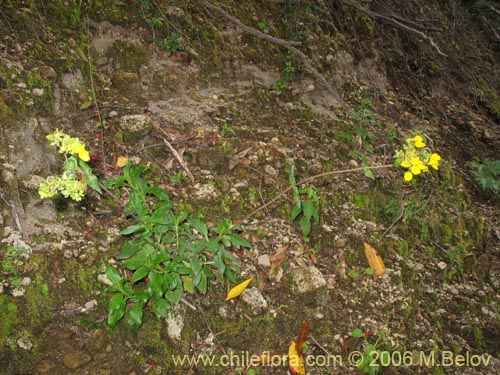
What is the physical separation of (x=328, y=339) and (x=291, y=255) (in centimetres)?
59

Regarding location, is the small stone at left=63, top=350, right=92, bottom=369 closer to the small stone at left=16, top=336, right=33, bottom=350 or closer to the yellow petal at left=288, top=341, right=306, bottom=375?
the small stone at left=16, top=336, right=33, bottom=350

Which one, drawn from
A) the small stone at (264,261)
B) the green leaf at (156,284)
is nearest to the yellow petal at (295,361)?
the small stone at (264,261)

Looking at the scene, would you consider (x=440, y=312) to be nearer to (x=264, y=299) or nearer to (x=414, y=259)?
(x=414, y=259)

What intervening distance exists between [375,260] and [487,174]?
6.77 feet

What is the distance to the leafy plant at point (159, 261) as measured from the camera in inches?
79.4

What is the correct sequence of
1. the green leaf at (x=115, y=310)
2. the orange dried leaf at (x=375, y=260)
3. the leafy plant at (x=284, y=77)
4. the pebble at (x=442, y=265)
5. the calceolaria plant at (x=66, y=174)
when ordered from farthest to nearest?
the leafy plant at (x=284, y=77), the pebble at (x=442, y=265), the orange dried leaf at (x=375, y=260), the green leaf at (x=115, y=310), the calceolaria plant at (x=66, y=174)

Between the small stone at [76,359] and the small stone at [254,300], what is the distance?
914 mm

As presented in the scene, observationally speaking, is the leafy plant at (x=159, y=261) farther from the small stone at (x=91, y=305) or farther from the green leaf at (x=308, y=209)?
the green leaf at (x=308, y=209)

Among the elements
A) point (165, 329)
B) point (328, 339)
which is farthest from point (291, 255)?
point (165, 329)

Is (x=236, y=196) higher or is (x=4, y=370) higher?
(x=236, y=196)

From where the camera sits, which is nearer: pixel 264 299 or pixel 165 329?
pixel 165 329

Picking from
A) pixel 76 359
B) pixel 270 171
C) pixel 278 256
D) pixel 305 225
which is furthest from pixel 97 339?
pixel 270 171

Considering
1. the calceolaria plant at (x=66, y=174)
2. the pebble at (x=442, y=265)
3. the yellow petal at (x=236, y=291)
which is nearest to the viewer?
the calceolaria plant at (x=66, y=174)

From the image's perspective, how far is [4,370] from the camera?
70.8 inches
